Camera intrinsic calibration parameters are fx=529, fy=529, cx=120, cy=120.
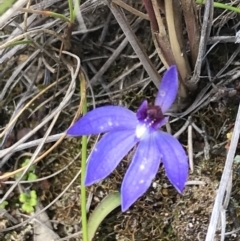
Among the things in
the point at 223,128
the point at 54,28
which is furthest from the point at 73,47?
the point at 223,128

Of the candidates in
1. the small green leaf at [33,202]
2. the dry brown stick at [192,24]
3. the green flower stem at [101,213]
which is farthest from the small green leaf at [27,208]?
the dry brown stick at [192,24]

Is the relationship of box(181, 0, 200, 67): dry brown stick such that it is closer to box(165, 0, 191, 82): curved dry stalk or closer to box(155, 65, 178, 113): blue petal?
box(165, 0, 191, 82): curved dry stalk

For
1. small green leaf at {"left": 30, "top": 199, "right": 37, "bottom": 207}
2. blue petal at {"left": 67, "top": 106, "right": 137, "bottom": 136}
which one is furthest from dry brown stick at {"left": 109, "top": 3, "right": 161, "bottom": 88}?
small green leaf at {"left": 30, "top": 199, "right": 37, "bottom": 207}

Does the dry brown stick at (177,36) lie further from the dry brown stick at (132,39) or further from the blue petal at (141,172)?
the blue petal at (141,172)

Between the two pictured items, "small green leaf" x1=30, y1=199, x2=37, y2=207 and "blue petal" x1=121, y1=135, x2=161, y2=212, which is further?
"small green leaf" x1=30, y1=199, x2=37, y2=207

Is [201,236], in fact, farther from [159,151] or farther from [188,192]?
[159,151]

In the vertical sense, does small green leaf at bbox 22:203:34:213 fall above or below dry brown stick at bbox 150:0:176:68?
below
